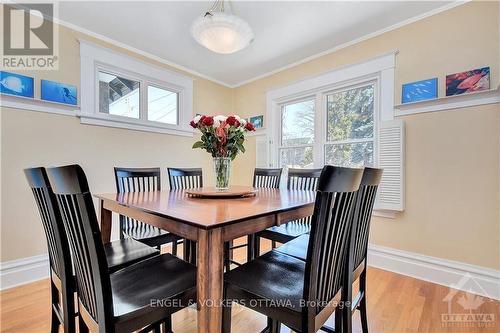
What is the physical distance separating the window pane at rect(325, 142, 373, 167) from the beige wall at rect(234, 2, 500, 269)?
0.40 m

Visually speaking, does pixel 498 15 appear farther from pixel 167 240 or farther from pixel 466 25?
pixel 167 240

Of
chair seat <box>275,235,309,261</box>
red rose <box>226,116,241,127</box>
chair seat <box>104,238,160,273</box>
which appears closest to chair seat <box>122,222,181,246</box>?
chair seat <box>104,238,160,273</box>

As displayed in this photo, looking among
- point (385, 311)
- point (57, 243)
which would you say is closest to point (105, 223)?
point (57, 243)

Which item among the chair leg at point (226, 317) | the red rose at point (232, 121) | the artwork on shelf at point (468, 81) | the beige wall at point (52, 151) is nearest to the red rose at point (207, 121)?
the red rose at point (232, 121)

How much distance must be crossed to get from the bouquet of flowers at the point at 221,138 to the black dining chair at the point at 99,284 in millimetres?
816

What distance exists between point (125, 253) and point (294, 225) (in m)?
1.28

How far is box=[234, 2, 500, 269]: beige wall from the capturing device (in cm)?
187

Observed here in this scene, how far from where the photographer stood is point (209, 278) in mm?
778

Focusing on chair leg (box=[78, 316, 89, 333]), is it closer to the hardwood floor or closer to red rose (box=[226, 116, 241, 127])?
the hardwood floor

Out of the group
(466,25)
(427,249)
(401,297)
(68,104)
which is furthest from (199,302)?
(466,25)

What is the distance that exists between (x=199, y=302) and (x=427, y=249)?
230 cm

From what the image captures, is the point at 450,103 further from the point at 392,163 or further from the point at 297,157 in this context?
the point at 297,157

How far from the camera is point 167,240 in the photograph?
5.66 ft

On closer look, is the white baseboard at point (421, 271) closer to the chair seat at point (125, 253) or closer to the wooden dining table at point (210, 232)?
the chair seat at point (125, 253)
